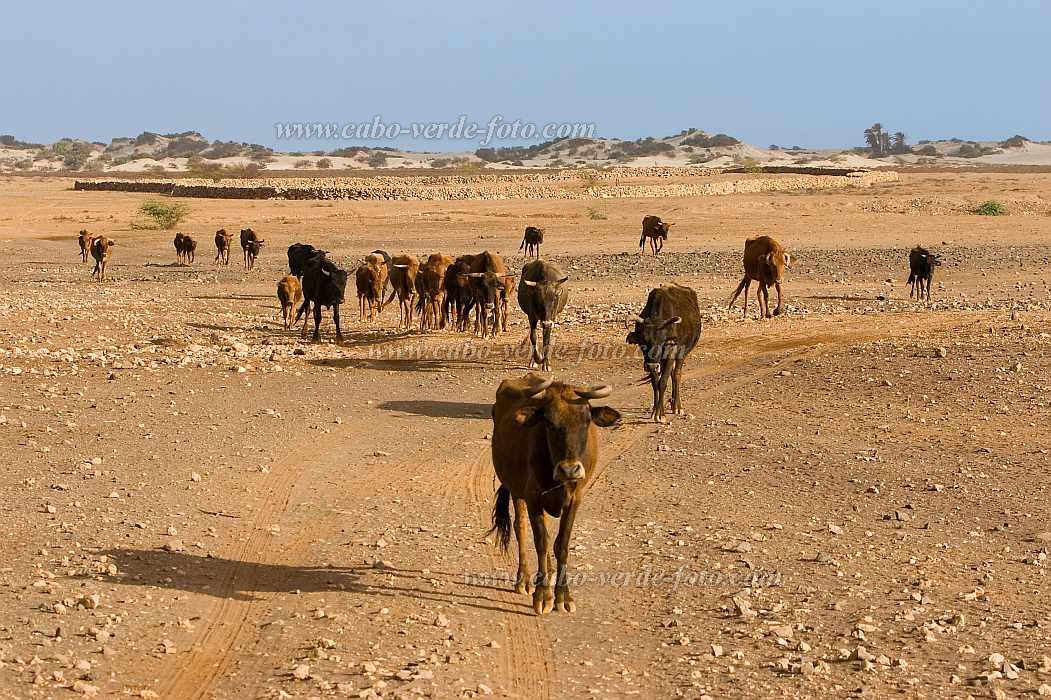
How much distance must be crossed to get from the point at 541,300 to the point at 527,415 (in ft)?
39.6

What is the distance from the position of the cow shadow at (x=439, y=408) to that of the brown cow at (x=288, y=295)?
8420 millimetres

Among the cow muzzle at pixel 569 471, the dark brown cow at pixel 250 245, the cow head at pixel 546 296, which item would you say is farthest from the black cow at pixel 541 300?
the dark brown cow at pixel 250 245

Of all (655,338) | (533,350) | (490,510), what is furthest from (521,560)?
(533,350)

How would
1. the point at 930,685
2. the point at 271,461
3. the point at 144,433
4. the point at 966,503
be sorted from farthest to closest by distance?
the point at 144,433
the point at 271,461
the point at 966,503
the point at 930,685

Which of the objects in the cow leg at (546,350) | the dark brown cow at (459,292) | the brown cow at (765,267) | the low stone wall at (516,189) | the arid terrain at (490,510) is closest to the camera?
the arid terrain at (490,510)

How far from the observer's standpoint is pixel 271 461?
1456cm

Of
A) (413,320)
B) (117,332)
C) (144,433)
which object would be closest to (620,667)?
(144,433)

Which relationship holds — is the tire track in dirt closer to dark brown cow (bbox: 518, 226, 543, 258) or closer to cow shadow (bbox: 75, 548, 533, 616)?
cow shadow (bbox: 75, 548, 533, 616)

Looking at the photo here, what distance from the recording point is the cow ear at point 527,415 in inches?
368

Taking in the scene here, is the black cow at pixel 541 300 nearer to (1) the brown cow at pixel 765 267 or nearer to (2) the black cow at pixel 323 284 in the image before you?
(2) the black cow at pixel 323 284

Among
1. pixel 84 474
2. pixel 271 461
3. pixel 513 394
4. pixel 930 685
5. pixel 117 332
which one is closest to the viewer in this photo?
pixel 930 685

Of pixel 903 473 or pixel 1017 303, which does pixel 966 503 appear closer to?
pixel 903 473

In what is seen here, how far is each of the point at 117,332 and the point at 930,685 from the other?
2012 cm

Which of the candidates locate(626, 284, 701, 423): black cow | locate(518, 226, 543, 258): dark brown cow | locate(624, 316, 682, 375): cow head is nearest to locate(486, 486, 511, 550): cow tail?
locate(626, 284, 701, 423): black cow
